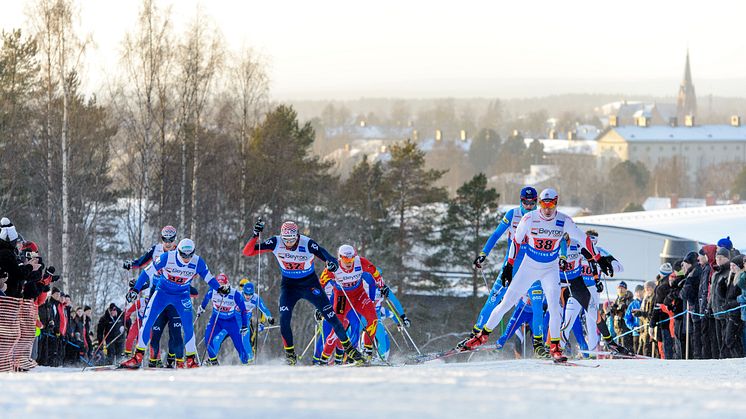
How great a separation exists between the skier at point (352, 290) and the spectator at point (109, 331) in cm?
516

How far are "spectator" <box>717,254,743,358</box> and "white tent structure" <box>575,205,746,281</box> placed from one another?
1586 inches

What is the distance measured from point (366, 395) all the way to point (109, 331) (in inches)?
473

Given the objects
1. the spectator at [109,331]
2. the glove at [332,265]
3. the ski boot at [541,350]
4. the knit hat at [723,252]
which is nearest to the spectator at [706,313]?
the knit hat at [723,252]

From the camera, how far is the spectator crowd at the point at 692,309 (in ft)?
48.4

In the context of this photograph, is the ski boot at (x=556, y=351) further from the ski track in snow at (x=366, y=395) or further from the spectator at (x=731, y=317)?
the spectator at (x=731, y=317)

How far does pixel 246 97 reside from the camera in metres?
39.2

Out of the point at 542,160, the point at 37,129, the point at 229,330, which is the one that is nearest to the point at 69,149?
the point at 37,129

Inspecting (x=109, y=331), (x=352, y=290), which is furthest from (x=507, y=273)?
(x=109, y=331)

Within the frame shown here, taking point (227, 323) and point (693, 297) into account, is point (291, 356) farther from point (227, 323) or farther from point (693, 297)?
point (693, 297)

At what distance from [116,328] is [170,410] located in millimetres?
13871

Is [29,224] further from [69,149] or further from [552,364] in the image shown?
[552,364]

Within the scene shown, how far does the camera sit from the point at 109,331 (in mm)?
19312

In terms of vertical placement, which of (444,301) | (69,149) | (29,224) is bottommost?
(444,301)

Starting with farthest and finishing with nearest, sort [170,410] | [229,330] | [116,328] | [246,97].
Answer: [246,97] → [116,328] → [229,330] → [170,410]
